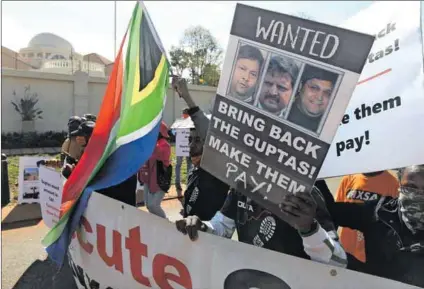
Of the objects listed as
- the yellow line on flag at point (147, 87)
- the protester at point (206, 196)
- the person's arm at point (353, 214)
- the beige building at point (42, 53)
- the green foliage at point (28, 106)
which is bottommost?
the beige building at point (42, 53)

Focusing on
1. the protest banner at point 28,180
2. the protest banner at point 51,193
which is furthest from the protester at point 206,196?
the protest banner at point 28,180

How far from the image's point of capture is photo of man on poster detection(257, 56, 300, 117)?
5.32ft

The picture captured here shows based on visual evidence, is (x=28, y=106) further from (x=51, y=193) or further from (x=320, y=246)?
(x=320, y=246)

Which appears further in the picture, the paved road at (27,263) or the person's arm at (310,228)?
the paved road at (27,263)

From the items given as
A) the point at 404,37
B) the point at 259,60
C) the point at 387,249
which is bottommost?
the point at 387,249

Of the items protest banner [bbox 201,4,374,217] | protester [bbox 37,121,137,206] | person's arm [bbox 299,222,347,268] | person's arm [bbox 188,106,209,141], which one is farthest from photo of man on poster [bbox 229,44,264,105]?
protester [bbox 37,121,137,206]

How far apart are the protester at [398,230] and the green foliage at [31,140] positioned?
50.6 feet

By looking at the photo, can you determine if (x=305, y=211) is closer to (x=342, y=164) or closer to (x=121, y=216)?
(x=342, y=164)

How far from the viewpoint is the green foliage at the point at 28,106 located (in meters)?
17.4

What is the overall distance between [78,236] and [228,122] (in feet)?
4.31

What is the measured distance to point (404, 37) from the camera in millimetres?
1766

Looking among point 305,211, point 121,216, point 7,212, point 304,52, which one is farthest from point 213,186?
point 7,212

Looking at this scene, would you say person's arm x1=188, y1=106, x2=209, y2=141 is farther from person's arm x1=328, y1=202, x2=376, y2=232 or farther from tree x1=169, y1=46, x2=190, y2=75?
tree x1=169, y1=46, x2=190, y2=75

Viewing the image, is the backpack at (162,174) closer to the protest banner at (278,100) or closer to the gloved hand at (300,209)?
the protest banner at (278,100)
